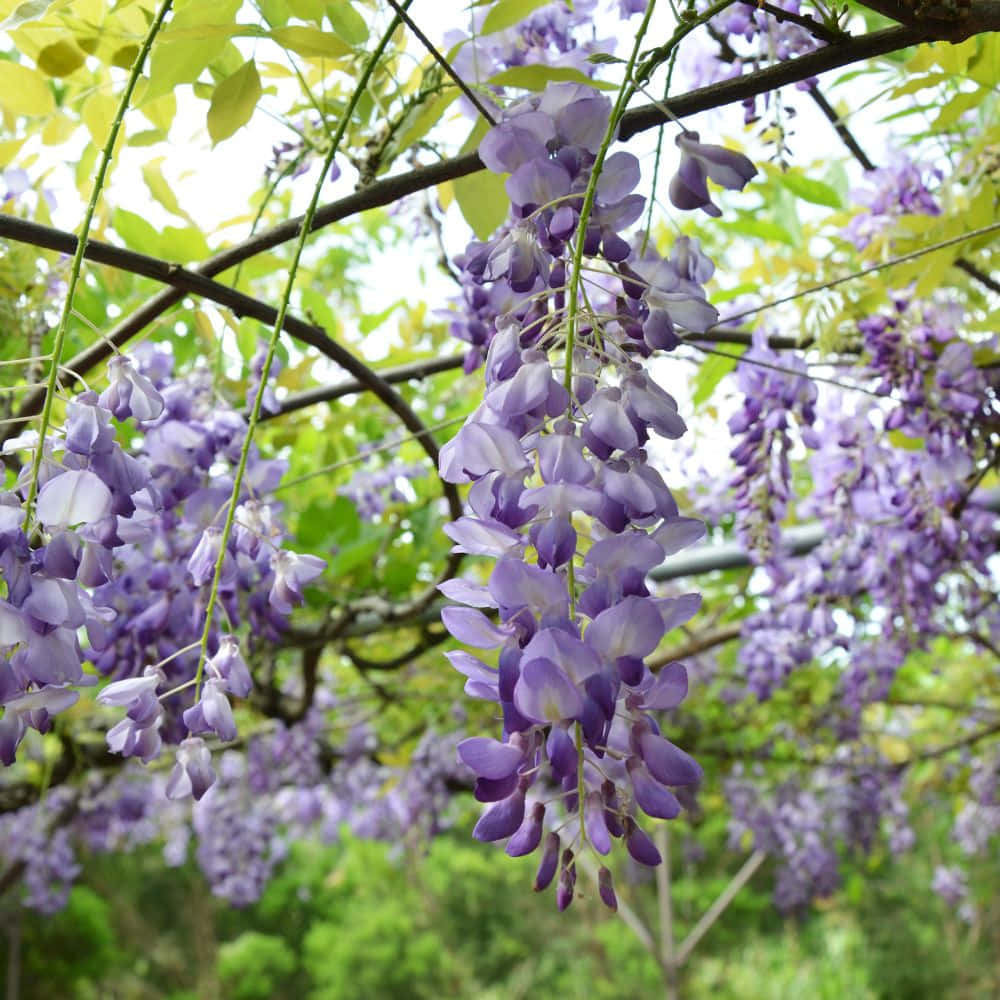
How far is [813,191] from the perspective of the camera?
1591 mm

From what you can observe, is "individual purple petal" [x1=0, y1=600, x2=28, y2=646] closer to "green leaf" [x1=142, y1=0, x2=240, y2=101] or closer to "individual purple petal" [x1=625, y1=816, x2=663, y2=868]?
"individual purple petal" [x1=625, y1=816, x2=663, y2=868]

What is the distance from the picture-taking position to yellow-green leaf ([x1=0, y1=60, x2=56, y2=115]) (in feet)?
3.56

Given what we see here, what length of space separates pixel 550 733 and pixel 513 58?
3.10 feet

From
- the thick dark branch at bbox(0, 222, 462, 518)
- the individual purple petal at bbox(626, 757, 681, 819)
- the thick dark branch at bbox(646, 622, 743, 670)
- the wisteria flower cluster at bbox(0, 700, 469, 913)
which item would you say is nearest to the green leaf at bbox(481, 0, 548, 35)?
the thick dark branch at bbox(0, 222, 462, 518)

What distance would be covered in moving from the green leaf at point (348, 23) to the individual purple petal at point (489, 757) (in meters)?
0.69

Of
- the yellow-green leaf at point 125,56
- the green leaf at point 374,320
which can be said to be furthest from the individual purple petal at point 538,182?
the green leaf at point 374,320

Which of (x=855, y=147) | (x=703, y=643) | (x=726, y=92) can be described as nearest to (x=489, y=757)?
(x=726, y=92)

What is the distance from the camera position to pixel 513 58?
49.4 inches

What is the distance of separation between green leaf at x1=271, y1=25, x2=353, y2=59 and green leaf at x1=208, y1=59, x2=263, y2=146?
0.03m

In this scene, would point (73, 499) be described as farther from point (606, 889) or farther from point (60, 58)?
point (60, 58)

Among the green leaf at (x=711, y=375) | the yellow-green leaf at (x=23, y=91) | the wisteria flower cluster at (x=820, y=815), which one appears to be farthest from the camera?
the wisteria flower cluster at (x=820, y=815)

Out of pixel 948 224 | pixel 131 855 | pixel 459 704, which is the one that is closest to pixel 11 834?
pixel 459 704

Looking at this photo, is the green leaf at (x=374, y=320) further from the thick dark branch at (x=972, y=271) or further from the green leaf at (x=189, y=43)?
the green leaf at (x=189, y=43)

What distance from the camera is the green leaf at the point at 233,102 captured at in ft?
2.94
